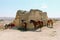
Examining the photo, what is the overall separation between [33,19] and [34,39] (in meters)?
9.42

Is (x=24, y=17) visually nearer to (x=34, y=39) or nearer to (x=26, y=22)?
(x=26, y=22)

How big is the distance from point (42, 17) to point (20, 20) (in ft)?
10.7

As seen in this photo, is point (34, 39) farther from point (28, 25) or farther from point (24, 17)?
point (24, 17)

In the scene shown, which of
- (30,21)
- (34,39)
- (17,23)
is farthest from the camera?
(17,23)

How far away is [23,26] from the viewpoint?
19.4m

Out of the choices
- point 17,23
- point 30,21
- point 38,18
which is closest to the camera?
point 30,21

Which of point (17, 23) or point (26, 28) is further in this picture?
point (17, 23)

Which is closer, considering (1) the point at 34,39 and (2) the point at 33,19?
(1) the point at 34,39

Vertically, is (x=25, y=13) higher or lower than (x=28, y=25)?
higher

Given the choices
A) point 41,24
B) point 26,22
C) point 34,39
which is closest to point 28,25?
point 26,22

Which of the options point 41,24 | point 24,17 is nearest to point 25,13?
point 24,17

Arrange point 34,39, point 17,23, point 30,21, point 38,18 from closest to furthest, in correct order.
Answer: point 34,39
point 30,21
point 38,18
point 17,23

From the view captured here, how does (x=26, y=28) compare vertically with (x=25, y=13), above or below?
below

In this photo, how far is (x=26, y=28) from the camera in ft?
61.0
